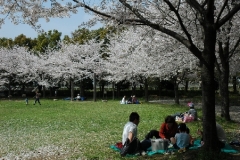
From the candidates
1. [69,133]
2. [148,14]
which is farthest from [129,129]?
[69,133]

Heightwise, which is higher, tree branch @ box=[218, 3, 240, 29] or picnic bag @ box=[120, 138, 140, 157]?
tree branch @ box=[218, 3, 240, 29]

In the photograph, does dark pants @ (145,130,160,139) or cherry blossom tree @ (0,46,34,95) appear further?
cherry blossom tree @ (0,46,34,95)

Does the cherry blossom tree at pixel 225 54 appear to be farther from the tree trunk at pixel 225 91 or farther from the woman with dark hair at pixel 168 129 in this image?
the woman with dark hair at pixel 168 129

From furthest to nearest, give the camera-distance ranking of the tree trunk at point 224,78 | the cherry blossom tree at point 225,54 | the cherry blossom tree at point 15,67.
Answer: the cherry blossom tree at point 15,67 < the tree trunk at point 224,78 < the cherry blossom tree at point 225,54

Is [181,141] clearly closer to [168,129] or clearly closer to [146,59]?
[168,129]

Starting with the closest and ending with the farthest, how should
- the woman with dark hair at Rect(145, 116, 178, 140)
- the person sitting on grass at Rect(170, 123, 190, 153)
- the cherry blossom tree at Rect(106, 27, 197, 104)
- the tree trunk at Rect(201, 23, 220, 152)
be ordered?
the tree trunk at Rect(201, 23, 220, 152), the person sitting on grass at Rect(170, 123, 190, 153), the woman with dark hair at Rect(145, 116, 178, 140), the cherry blossom tree at Rect(106, 27, 197, 104)

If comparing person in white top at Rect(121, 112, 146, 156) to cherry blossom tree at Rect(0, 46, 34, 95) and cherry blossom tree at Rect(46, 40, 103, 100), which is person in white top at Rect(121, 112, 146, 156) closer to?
cherry blossom tree at Rect(46, 40, 103, 100)

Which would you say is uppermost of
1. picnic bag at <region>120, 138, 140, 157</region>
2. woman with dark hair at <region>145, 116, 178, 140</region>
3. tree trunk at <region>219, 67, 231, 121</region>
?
tree trunk at <region>219, 67, 231, 121</region>

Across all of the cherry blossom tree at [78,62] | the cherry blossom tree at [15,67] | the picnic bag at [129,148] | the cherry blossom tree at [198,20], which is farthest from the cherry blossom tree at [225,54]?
the cherry blossom tree at [15,67]

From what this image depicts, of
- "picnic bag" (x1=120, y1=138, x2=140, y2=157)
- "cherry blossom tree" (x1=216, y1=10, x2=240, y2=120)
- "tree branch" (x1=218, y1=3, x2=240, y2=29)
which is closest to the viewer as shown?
"tree branch" (x1=218, y1=3, x2=240, y2=29)

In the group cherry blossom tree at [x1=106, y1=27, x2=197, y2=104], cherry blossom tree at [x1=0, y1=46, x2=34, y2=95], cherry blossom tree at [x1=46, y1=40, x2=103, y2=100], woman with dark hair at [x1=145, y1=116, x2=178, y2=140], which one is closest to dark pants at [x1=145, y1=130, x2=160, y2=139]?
woman with dark hair at [x1=145, y1=116, x2=178, y2=140]

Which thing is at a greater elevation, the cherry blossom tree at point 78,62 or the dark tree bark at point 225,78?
the cherry blossom tree at point 78,62

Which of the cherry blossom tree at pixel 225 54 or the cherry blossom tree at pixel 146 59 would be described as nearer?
the cherry blossom tree at pixel 225 54

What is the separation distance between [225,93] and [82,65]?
25.6 meters
